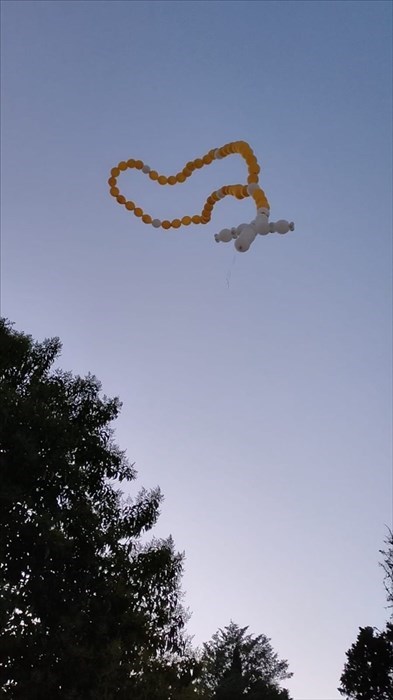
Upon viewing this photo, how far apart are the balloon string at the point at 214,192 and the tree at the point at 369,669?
29.1 meters

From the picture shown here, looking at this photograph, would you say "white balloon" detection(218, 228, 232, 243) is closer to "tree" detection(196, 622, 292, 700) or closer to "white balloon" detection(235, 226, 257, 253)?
"white balloon" detection(235, 226, 257, 253)

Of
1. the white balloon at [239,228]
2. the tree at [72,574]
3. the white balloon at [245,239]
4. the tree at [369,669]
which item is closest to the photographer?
the white balloon at [245,239]

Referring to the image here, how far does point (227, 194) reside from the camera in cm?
898

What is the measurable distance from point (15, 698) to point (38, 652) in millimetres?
992

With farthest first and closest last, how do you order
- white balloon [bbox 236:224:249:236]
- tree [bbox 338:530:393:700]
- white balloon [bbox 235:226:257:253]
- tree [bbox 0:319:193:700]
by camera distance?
tree [bbox 338:530:393:700] → tree [bbox 0:319:193:700] → white balloon [bbox 236:224:249:236] → white balloon [bbox 235:226:257:253]

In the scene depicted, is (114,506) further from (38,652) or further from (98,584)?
(38,652)

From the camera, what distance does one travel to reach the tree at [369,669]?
3177 cm

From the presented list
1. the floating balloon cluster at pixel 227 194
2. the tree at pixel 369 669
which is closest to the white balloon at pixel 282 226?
the floating balloon cluster at pixel 227 194

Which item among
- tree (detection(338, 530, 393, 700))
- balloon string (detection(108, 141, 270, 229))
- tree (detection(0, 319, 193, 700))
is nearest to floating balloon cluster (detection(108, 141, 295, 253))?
balloon string (detection(108, 141, 270, 229))

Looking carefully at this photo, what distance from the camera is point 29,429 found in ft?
47.8

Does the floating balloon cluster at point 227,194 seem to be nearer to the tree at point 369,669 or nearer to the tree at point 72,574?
the tree at point 72,574

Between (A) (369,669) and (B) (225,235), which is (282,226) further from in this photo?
(A) (369,669)

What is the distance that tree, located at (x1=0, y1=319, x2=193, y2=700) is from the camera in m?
12.7

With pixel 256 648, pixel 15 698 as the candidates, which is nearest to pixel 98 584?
pixel 15 698
